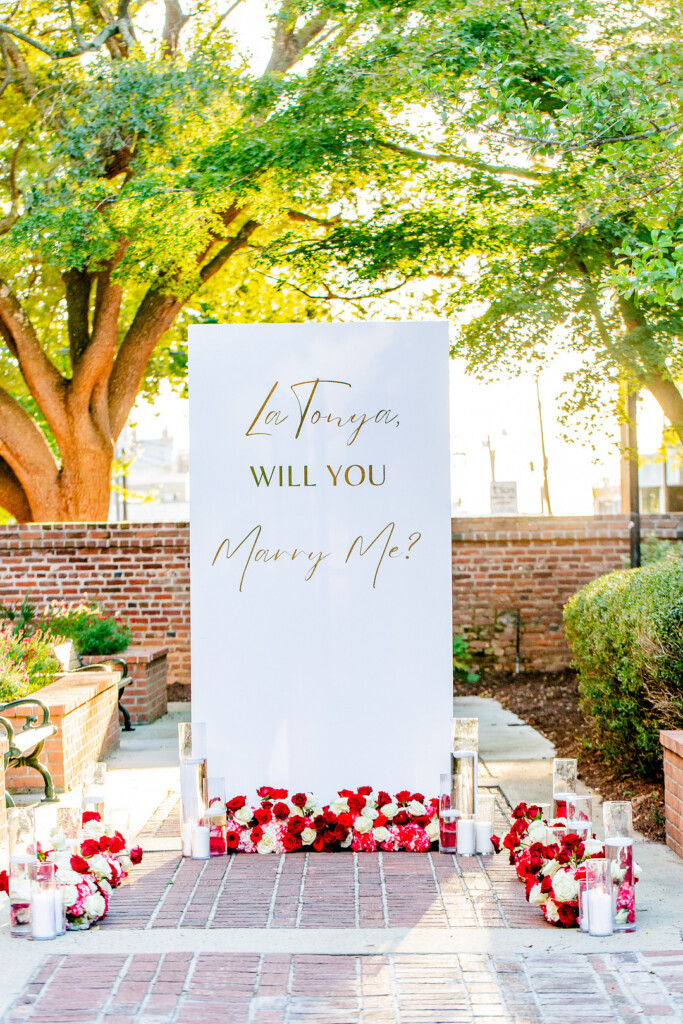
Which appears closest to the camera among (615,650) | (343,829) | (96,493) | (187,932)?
(187,932)

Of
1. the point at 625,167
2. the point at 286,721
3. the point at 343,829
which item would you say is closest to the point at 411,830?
the point at 343,829

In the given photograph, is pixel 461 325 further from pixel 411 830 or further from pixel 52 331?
pixel 52 331

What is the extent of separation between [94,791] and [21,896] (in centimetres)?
84

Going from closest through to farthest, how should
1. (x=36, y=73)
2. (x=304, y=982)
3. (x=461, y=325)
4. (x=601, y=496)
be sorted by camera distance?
(x=304, y=982) < (x=461, y=325) < (x=36, y=73) < (x=601, y=496)

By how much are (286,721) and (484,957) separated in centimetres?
177

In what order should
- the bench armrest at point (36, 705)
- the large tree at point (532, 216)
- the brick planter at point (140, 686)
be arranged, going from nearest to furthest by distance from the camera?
1. the bench armrest at point (36, 705)
2. the large tree at point (532, 216)
3. the brick planter at point (140, 686)

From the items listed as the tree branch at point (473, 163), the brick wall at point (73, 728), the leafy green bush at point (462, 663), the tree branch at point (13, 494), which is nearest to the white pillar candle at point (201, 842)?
the brick wall at point (73, 728)

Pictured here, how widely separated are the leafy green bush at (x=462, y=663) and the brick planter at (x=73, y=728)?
3.75 metres

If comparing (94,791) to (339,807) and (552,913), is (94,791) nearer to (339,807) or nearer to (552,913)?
(339,807)

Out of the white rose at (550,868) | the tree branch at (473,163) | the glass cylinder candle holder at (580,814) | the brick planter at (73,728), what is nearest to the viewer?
the white rose at (550,868)

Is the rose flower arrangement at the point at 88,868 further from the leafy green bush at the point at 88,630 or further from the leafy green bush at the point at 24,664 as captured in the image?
the leafy green bush at the point at 88,630

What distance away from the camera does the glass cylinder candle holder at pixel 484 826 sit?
186 inches

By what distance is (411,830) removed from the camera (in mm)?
4812

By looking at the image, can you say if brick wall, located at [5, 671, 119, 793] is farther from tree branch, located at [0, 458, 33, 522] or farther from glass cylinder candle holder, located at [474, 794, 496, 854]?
tree branch, located at [0, 458, 33, 522]
